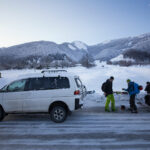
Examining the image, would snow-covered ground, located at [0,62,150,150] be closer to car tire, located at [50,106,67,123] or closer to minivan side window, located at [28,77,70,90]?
car tire, located at [50,106,67,123]

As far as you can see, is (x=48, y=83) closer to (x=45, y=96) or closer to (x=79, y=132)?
(x=45, y=96)

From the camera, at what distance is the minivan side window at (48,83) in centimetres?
524

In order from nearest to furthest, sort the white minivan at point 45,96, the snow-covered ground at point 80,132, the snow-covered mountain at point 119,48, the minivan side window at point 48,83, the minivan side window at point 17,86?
1. the snow-covered ground at point 80,132
2. the white minivan at point 45,96
3. the minivan side window at point 48,83
4. the minivan side window at point 17,86
5. the snow-covered mountain at point 119,48

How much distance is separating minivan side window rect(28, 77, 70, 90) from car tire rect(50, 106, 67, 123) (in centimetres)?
85

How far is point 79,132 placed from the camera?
4.34 m

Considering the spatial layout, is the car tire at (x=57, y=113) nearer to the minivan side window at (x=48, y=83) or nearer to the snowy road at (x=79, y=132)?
the snowy road at (x=79, y=132)

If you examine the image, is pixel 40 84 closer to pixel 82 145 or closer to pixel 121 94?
pixel 82 145

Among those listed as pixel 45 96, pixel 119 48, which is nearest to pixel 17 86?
pixel 45 96

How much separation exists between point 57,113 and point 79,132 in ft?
4.22

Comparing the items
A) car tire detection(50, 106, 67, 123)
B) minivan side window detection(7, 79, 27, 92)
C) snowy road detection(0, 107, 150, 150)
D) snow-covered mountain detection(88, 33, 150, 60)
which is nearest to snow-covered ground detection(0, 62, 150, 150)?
snowy road detection(0, 107, 150, 150)

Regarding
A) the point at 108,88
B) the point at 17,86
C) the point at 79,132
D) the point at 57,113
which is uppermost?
the point at 17,86

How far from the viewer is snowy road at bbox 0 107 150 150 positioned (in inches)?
139

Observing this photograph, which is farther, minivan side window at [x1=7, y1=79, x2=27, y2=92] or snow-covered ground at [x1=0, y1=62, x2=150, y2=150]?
minivan side window at [x1=7, y1=79, x2=27, y2=92]

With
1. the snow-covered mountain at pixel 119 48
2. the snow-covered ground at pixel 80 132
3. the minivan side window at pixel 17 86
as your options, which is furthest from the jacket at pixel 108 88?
the snow-covered mountain at pixel 119 48
